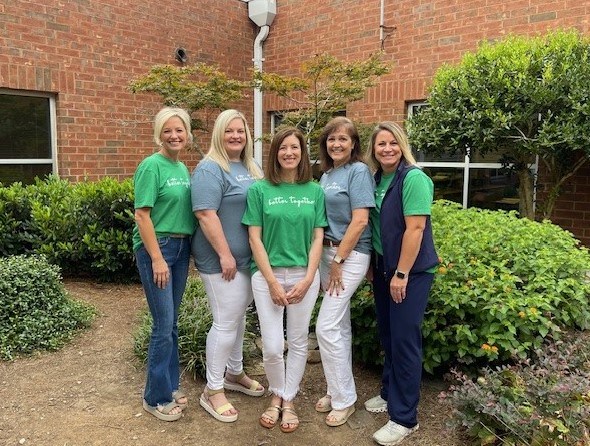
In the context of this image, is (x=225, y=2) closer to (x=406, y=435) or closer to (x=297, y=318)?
(x=297, y=318)

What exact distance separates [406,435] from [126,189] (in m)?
4.25

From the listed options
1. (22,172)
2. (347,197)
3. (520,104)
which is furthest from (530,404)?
(22,172)

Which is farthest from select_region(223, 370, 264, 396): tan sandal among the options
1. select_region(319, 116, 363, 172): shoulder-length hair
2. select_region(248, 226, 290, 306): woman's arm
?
select_region(319, 116, 363, 172): shoulder-length hair

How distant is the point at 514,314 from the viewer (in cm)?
330

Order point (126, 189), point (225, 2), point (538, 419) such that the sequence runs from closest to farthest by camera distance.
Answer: point (538, 419), point (126, 189), point (225, 2)

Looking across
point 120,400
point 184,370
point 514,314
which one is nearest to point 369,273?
point 514,314

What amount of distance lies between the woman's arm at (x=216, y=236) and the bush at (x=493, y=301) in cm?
117

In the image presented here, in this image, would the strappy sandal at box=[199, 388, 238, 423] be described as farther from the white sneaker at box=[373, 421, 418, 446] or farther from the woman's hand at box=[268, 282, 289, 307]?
the white sneaker at box=[373, 421, 418, 446]

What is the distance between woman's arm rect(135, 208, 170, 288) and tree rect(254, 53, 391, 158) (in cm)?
377

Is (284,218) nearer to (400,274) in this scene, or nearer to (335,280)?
(335,280)

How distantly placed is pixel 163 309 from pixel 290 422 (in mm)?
1025

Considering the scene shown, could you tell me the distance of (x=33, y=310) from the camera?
445 cm

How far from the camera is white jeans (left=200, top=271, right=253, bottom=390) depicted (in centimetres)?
317

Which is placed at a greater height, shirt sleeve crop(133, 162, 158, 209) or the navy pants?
shirt sleeve crop(133, 162, 158, 209)
